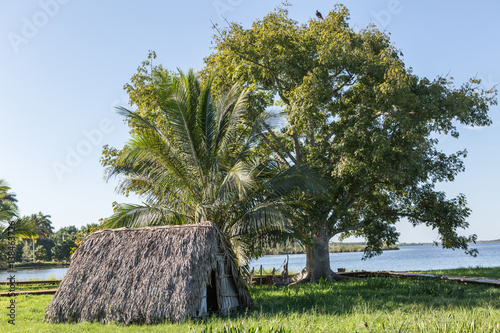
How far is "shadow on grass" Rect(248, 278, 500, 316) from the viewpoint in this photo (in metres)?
9.40

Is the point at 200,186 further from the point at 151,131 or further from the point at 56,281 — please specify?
the point at 56,281

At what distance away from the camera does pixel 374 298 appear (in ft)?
35.7

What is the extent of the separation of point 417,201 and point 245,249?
26.0ft

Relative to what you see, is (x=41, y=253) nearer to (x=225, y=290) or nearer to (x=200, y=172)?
(x=200, y=172)

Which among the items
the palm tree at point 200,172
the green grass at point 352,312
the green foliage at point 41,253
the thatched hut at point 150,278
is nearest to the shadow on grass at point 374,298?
the green grass at point 352,312

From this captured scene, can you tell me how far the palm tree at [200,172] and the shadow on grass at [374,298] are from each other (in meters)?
1.93

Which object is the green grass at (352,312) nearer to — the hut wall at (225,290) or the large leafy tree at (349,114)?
the hut wall at (225,290)

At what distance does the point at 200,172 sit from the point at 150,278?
3.52 meters

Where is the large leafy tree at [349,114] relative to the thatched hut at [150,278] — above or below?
above

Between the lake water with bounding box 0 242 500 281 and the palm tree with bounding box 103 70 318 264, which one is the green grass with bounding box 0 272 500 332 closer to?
the palm tree with bounding box 103 70 318 264

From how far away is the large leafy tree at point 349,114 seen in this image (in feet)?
46.4

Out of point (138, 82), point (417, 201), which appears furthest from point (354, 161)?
point (138, 82)

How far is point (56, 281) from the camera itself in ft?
61.6

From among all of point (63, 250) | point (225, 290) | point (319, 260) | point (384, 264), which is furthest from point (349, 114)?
point (63, 250)
